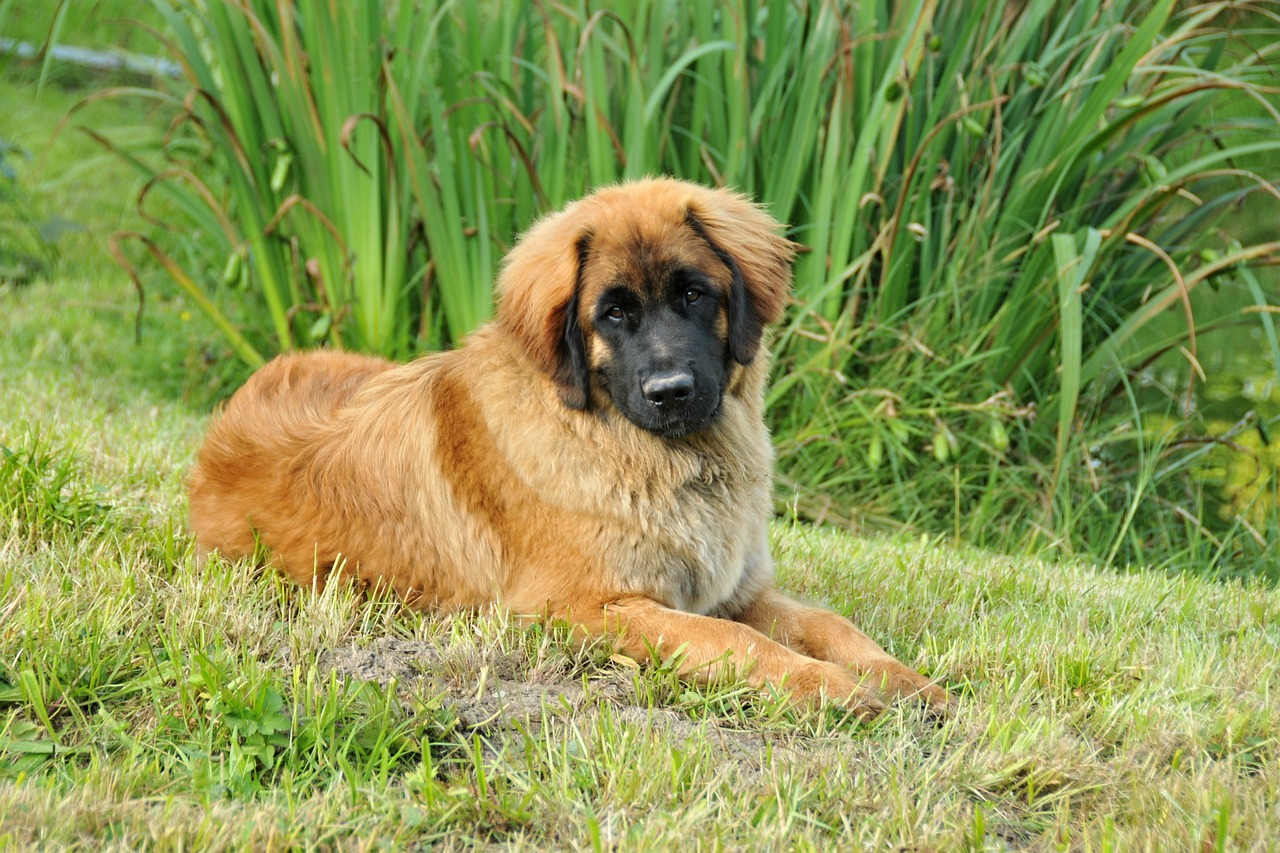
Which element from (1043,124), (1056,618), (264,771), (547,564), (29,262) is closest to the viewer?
(264,771)

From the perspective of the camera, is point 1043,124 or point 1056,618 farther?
point 1043,124

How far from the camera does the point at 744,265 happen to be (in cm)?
358

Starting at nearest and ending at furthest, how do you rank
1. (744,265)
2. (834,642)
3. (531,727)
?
(531,727) < (834,642) < (744,265)

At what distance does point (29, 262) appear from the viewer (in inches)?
322

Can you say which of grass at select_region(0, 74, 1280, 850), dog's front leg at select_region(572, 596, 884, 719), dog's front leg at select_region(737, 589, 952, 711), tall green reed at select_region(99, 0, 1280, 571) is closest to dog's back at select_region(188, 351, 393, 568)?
grass at select_region(0, 74, 1280, 850)

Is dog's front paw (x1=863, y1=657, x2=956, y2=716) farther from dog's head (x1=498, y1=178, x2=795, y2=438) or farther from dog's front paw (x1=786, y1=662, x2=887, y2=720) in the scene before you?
dog's head (x1=498, y1=178, x2=795, y2=438)

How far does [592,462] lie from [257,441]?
1226 mm

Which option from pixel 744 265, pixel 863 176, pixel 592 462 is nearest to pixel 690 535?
pixel 592 462

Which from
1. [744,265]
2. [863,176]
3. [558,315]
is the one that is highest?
[863,176]

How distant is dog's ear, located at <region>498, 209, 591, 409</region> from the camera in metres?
3.43

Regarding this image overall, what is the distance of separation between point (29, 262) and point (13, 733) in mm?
6554

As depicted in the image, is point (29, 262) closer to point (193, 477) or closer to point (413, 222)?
point (413, 222)

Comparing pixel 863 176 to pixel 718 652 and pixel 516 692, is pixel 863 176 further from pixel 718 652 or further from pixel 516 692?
pixel 516 692

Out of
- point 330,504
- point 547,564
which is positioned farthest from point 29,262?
point 547,564
